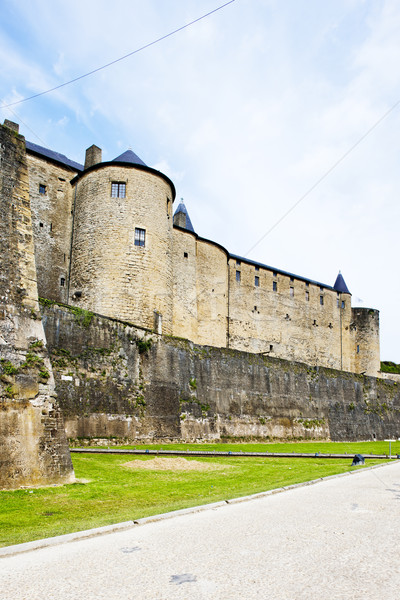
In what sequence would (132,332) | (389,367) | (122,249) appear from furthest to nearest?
(389,367) < (122,249) < (132,332)

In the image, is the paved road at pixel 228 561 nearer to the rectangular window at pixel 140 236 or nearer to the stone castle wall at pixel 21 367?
the stone castle wall at pixel 21 367

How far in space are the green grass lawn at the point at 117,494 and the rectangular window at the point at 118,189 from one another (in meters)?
18.2

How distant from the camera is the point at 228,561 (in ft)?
14.7

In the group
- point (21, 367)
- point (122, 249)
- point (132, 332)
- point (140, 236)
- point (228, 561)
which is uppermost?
point (140, 236)

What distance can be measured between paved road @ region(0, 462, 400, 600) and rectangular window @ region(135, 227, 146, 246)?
22749 millimetres

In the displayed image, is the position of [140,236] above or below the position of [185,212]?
below

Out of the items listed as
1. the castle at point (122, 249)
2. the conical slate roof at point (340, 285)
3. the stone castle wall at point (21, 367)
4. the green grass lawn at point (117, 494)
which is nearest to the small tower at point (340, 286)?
the conical slate roof at point (340, 285)

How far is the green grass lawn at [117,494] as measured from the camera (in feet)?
21.7

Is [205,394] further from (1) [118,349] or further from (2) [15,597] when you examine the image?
(2) [15,597]

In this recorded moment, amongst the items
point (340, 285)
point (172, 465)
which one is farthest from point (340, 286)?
point (172, 465)

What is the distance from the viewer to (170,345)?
23.8m

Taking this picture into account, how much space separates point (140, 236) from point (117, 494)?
826 inches

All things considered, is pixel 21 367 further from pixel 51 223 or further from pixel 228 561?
pixel 51 223

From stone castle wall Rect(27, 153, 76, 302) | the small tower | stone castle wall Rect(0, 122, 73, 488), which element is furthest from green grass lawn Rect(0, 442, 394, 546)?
the small tower
